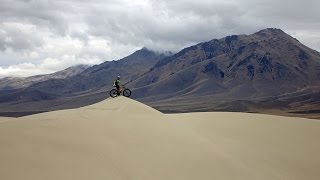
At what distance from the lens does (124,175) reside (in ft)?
34.5

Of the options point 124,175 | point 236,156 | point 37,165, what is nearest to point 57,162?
point 37,165

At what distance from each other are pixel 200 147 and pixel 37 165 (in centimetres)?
544

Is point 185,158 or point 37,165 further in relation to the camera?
point 185,158

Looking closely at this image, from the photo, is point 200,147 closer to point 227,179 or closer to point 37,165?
point 227,179

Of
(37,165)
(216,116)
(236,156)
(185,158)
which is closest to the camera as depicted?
(37,165)

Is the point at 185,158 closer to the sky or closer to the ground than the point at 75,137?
closer to the ground

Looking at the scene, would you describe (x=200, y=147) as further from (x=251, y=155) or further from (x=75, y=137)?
(x=75, y=137)

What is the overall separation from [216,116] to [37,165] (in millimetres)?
11083

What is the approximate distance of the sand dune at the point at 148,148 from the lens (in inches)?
416

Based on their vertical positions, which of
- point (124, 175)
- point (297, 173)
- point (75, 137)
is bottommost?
point (297, 173)

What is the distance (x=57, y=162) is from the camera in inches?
414

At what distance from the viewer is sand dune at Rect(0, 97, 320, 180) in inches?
416

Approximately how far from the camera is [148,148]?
12539 mm

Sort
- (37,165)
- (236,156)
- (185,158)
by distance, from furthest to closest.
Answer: (236,156), (185,158), (37,165)
